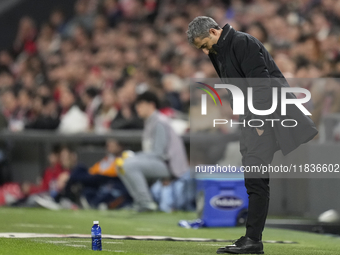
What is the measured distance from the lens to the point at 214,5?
14586 millimetres

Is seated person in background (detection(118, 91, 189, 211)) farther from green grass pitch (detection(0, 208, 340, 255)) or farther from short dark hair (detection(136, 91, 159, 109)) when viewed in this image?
green grass pitch (detection(0, 208, 340, 255))

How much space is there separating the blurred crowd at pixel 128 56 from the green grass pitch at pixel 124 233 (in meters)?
2.27

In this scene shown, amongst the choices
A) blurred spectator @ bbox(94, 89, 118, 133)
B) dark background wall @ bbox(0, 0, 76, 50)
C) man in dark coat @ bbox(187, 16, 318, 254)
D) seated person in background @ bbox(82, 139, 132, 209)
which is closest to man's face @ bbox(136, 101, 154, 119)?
seated person in background @ bbox(82, 139, 132, 209)

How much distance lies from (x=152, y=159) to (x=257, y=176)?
514 centimetres

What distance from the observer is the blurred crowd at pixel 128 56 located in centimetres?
1055

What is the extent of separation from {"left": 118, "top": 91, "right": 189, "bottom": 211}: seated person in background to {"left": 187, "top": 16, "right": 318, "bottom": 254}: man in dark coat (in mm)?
4715

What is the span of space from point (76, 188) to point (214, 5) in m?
6.22

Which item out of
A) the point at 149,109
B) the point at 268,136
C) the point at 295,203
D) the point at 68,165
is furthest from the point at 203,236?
the point at 68,165

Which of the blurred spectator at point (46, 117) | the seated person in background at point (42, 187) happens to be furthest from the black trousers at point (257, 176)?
the blurred spectator at point (46, 117)

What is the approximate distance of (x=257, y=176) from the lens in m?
4.67

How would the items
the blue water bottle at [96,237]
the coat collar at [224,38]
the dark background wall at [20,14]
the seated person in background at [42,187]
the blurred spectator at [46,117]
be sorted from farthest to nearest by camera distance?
the dark background wall at [20,14]
the blurred spectator at [46,117]
the seated person in background at [42,187]
the coat collar at [224,38]
the blue water bottle at [96,237]

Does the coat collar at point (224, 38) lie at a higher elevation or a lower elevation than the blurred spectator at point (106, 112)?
higher

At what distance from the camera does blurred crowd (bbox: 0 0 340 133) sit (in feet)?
34.6

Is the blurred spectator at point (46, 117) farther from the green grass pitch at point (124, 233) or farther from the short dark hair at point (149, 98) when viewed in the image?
the short dark hair at point (149, 98)
